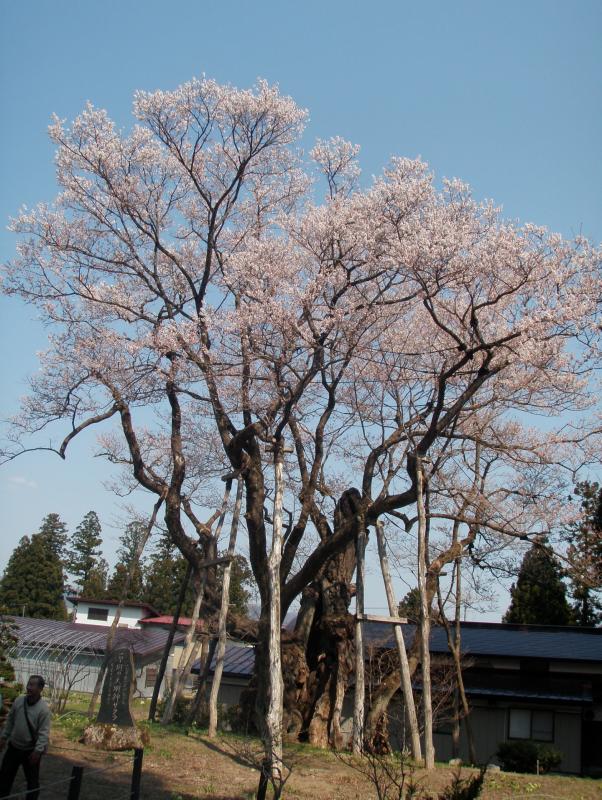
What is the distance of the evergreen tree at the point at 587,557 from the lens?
12164 mm

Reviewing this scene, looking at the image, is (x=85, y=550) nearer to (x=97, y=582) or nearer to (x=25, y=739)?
(x=97, y=582)

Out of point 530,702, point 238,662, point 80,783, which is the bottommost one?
point 80,783

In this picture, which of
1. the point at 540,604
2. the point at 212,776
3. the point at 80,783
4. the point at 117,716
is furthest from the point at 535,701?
the point at 80,783

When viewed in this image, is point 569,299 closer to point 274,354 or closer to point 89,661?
point 274,354

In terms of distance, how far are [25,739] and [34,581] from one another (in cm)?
4402

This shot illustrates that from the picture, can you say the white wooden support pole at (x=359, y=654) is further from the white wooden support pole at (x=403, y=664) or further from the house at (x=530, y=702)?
the house at (x=530, y=702)

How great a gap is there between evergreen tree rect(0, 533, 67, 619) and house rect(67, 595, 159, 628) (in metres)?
4.88

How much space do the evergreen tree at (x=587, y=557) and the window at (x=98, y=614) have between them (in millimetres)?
24857

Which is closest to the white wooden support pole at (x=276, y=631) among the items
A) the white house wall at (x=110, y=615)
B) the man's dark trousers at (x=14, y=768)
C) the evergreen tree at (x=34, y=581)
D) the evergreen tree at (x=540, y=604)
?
the man's dark trousers at (x=14, y=768)

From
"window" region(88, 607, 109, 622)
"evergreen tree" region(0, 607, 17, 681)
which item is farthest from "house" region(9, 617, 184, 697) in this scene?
"evergreen tree" region(0, 607, 17, 681)

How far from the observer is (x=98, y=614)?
138ft

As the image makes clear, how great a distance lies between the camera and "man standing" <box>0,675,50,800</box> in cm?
677

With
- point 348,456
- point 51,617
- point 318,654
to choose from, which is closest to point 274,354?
point 348,456

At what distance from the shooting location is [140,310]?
16000 mm
